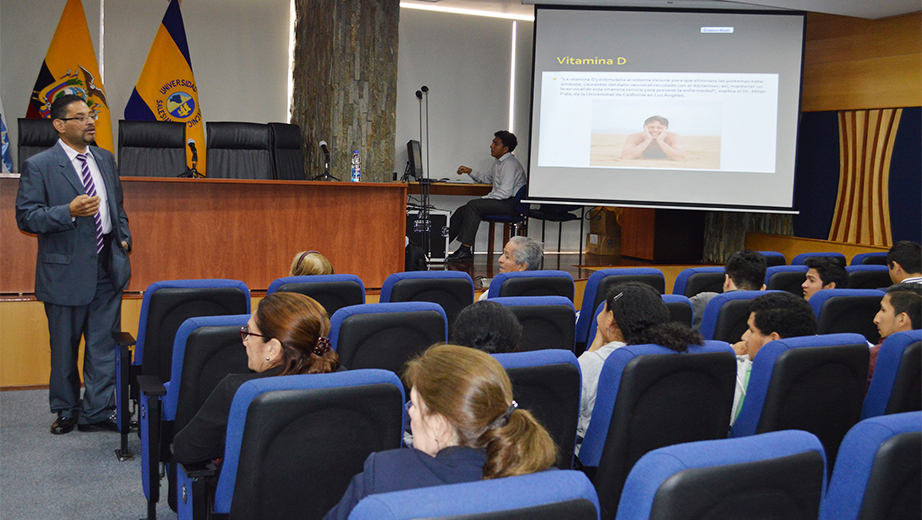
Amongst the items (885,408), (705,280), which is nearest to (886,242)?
(705,280)

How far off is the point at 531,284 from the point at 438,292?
484 millimetres

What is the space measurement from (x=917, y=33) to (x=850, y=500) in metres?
7.05

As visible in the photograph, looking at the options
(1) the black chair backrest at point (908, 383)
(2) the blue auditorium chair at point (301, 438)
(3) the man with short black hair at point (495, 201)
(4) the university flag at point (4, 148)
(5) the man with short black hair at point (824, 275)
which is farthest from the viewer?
(3) the man with short black hair at point (495, 201)

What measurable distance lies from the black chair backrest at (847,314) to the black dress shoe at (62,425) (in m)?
3.33

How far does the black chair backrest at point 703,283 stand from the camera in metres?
4.04

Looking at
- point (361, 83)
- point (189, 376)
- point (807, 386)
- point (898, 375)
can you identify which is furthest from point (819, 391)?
point (361, 83)

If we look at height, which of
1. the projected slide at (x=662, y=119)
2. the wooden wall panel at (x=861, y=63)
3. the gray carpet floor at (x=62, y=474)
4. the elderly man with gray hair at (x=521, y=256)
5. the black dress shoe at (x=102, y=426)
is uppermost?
the wooden wall panel at (x=861, y=63)

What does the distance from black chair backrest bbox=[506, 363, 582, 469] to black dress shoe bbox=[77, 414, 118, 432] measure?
2.42 metres

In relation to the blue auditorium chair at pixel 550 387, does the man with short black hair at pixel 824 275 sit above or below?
above

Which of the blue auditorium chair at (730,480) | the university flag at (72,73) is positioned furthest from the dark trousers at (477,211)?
the blue auditorium chair at (730,480)

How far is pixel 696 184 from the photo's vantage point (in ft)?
23.7

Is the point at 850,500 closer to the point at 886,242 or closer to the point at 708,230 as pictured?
the point at 886,242

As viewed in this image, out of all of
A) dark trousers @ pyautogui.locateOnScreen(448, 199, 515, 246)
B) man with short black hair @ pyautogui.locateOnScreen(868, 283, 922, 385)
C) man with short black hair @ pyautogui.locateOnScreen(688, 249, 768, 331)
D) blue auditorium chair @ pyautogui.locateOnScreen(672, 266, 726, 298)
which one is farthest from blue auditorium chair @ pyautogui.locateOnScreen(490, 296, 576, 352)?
dark trousers @ pyautogui.locateOnScreen(448, 199, 515, 246)

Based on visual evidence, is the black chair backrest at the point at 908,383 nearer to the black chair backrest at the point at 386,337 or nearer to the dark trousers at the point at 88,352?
the black chair backrest at the point at 386,337
